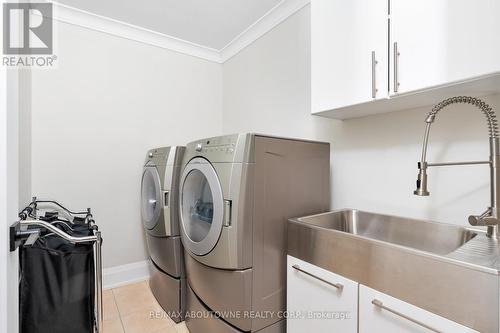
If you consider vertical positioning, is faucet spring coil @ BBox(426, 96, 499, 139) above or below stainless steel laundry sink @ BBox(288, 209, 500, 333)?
above

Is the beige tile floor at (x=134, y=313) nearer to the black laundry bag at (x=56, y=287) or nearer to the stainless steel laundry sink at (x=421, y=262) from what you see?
the black laundry bag at (x=56, y=287)

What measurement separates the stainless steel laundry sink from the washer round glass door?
1.35ft

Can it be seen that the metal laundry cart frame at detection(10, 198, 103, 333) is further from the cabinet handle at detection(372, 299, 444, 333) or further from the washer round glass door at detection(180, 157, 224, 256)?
the cabinet handle at detection(372, 299, 444, 333)

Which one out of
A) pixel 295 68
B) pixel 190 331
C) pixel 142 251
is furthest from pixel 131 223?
pixel 295 68

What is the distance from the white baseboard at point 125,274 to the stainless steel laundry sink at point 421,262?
1.85 metres

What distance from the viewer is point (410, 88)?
3.36 ft

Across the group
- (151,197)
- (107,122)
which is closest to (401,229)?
(151,197)

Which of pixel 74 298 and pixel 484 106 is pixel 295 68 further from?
pixel 74 298

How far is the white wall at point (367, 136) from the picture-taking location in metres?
1.18

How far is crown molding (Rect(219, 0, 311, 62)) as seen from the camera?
2.04m

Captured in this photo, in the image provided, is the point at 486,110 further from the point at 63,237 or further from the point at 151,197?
the point at 151,197

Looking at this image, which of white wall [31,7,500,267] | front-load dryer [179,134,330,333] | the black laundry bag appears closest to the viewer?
the black laundry bag

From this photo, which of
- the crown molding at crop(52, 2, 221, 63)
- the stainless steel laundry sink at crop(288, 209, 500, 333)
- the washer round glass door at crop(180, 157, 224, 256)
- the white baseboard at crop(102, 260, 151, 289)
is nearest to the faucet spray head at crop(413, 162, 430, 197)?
the stainless steel laundry sink at crop(288, 209, 500, 333)

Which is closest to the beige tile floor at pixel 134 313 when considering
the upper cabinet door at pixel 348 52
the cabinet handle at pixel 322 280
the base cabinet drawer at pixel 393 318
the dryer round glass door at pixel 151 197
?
the dryer round glass door at pixel 151 197
